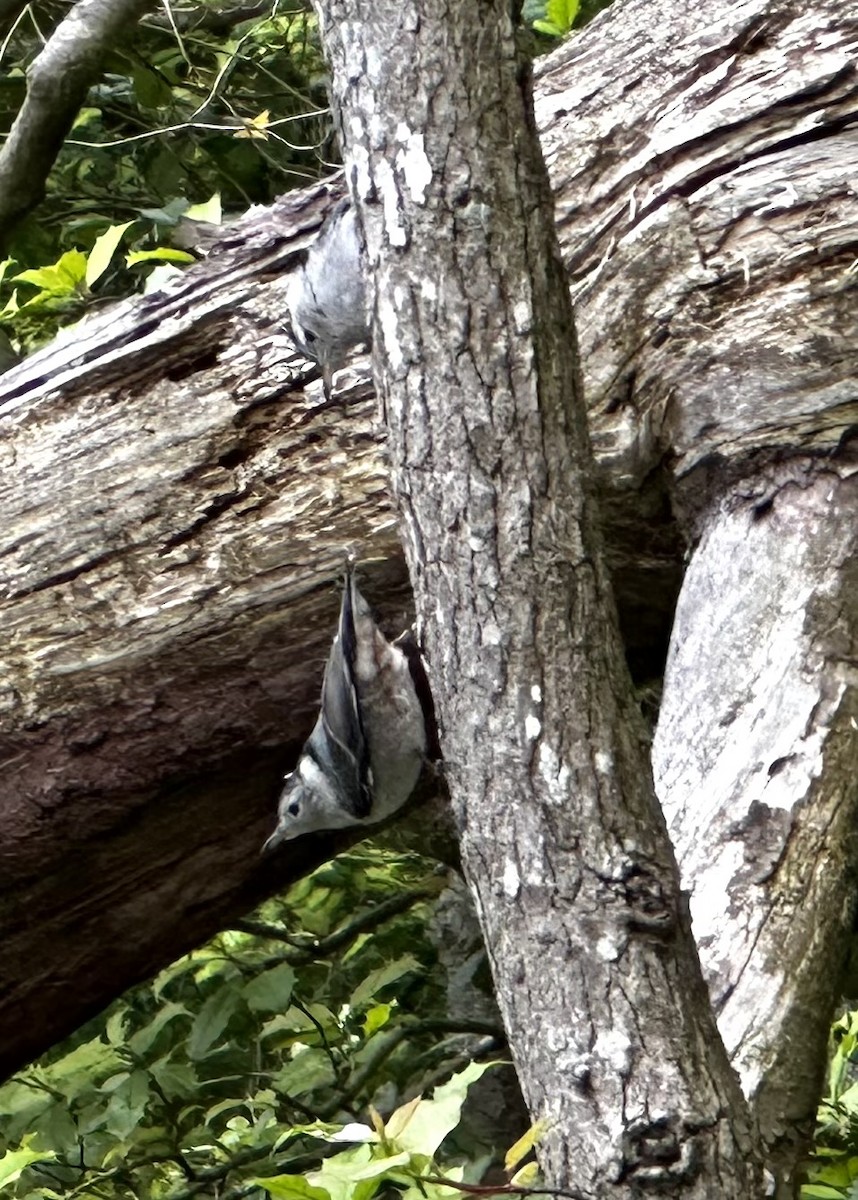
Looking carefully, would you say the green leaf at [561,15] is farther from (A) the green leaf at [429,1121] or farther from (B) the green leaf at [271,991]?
(A) the green leaf at [429,1121]

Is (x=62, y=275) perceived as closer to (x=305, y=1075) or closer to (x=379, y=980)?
(x=379, y=980)

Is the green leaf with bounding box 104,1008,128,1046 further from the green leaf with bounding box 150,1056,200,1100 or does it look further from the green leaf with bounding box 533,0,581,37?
the green leaf with bounding box 533,0,581,37

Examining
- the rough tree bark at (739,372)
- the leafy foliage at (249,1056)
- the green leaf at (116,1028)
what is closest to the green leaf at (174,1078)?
the leafy foliage at (249,1056)

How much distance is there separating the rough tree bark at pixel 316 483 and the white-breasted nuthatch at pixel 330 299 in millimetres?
109

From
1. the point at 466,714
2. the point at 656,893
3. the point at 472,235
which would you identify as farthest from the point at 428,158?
the point at 656,893

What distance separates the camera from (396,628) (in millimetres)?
1721

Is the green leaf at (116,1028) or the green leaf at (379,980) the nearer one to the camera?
the green leaf at (379,980)

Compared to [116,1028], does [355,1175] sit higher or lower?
higher

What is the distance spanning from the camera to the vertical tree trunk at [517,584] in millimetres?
907

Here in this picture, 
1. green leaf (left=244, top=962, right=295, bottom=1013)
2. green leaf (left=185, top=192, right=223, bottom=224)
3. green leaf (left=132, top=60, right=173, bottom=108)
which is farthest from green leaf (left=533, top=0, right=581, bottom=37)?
green leaf (left=244, top=962, right=295, bottom=1013)

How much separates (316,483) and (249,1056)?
3.50 feet

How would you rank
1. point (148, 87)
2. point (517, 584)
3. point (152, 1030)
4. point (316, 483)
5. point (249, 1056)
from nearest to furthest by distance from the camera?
1. point (517, 584)
2. point (316, 483)
3. point (152, 1030)
4. point (249, 1056)
5. point (148, 87)

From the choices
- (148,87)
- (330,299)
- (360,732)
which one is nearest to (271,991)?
(360,732)

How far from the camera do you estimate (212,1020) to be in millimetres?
2074
